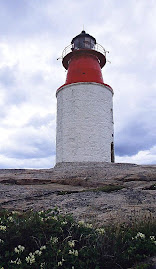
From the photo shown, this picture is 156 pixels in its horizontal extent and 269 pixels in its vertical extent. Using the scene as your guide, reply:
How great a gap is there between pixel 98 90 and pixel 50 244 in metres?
18.9

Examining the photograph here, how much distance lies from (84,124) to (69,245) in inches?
674

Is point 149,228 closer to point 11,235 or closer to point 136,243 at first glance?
point 136,243

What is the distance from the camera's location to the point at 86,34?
24.9m

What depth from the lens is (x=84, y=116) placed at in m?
20.8

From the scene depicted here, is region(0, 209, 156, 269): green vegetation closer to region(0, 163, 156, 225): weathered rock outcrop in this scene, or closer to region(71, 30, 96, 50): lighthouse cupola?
region(0, 163, 156, 225): weathered rock outcrop

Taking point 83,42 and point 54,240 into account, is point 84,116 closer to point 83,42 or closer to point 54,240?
point 83,42

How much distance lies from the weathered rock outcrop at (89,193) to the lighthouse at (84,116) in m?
9.71

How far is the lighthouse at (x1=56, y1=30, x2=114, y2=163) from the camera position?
20.4 m

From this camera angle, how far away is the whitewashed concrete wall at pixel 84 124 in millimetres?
20344

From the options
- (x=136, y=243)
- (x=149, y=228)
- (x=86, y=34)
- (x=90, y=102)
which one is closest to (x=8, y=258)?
(x=136, y=243)

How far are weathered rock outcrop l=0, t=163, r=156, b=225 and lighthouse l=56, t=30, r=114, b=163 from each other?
971 cm

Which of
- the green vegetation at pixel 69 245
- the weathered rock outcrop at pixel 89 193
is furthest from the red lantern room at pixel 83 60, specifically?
the green vegetation at pixel 69 245

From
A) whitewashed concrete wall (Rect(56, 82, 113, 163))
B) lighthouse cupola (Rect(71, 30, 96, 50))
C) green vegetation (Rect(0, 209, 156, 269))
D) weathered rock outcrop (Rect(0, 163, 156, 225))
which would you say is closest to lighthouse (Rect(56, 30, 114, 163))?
whitewashed concrete wall (Rect(56, 82, 113, 163))

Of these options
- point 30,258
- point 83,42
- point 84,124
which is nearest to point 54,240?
point 30,258
